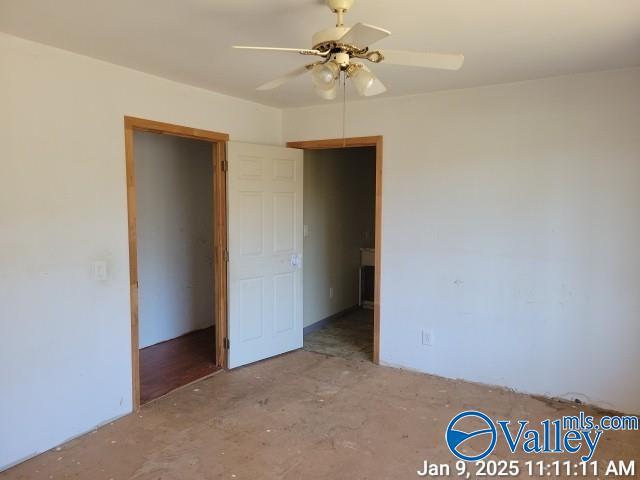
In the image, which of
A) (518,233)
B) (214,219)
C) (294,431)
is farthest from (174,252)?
(518,233)

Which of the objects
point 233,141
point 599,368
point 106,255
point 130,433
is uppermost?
point 233,141

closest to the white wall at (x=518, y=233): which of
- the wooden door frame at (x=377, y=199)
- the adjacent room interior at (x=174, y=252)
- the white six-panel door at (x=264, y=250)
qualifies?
the wooden door frame at (x=377, y=199)

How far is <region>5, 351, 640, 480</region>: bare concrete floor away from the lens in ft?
8.26

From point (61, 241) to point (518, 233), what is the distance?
3.11m

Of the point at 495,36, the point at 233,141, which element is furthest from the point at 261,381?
the point at 495,36

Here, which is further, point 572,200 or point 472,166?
point 472,166

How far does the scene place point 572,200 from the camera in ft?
10.5

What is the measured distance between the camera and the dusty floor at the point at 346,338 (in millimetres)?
4445

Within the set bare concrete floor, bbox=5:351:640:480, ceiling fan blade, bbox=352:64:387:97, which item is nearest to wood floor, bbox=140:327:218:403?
bare concrete floor, bbox=5:351:640:480

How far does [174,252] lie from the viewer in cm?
488

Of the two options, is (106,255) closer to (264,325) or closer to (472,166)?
(264,325)

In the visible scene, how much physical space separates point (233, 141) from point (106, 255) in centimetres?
144

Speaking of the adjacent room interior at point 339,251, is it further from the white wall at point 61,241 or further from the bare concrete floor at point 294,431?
the white wall at point 61,241

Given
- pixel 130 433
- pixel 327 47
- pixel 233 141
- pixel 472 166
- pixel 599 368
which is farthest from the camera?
pixel 233 141
